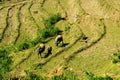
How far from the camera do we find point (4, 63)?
49812 mm

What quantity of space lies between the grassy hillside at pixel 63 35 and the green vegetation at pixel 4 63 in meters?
0.58

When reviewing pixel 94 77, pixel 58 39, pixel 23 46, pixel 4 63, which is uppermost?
pixel 58 39

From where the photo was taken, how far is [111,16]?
2213 inches

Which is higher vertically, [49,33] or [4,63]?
[49,33]

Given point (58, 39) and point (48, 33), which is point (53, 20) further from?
point (58, 39)

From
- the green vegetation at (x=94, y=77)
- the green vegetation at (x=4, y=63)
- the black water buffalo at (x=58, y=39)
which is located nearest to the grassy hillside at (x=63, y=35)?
the green vegetation at (x=94, y=77)

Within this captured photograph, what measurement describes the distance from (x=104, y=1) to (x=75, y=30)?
33.5ft

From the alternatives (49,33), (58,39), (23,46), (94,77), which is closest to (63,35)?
(49,33)

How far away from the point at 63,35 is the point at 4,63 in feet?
35.9

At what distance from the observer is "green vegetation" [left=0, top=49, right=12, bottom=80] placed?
45.9 metres

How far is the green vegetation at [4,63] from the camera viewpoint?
45912 millimetres

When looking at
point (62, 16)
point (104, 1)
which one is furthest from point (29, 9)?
point (104, 1)

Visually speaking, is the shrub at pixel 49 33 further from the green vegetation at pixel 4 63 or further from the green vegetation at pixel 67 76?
the green vegetation at pixel 67 76

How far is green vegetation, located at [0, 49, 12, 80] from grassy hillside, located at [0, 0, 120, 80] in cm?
58
